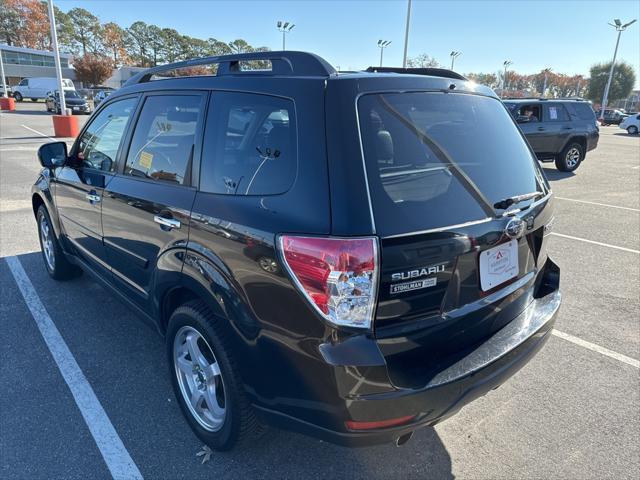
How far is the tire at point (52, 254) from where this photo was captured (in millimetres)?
4359

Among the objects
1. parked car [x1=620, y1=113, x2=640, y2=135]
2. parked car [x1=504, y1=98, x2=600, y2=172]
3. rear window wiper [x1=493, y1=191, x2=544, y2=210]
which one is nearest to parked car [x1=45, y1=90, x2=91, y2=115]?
parked car [x1=504, y1=98, x2=600, y2=172]

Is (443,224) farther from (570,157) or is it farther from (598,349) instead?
(570,157)

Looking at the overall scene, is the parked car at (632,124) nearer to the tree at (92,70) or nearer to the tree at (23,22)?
the tree at (92,70)

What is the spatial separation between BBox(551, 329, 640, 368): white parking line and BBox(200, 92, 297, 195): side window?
2535 mm

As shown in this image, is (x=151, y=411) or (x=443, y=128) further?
(x=151, y=411)

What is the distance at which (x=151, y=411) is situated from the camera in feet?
8.91

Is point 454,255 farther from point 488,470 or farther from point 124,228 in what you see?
point 124,228

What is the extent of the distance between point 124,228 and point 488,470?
2.55m

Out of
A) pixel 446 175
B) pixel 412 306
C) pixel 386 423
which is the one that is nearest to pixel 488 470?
pixel 386 423

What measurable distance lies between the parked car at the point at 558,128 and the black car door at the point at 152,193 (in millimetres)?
12003

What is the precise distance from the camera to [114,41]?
9519 cm

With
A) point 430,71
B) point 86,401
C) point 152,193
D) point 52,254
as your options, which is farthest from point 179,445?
point 52,254

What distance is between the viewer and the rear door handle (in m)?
2.39

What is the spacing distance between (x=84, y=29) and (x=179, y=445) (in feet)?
374
